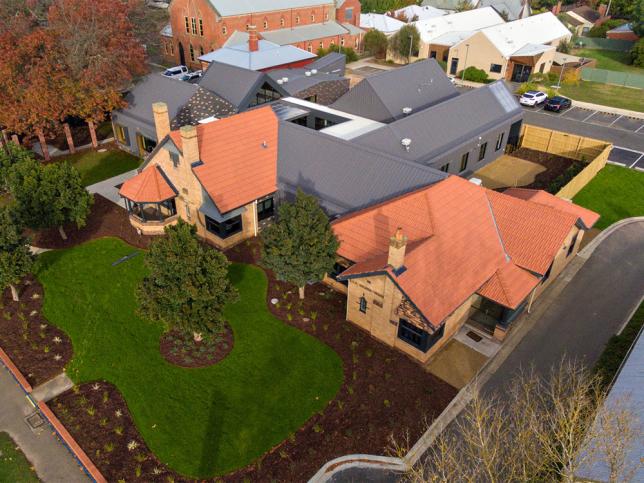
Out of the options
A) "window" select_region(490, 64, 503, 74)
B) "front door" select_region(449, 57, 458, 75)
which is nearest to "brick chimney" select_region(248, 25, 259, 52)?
"front door" select_region(449, 57, 458, 75)

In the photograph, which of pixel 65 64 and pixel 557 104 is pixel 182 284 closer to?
pixel 65 64

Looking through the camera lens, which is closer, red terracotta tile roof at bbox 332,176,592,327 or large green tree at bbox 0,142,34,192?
red terracotta tile roof at bbox 332,176,592,327

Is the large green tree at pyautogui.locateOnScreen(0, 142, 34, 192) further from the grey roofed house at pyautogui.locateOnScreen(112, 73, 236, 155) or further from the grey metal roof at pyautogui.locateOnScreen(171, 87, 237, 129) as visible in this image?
the grey metal roof at pyautogui.locateOnScreen(171, 87, 237, 129)

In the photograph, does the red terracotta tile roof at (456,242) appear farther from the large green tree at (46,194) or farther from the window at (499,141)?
the large green tree at (46,194)

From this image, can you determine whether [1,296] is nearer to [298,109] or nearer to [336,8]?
[298,109]

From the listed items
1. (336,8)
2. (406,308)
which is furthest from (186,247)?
(336,8)

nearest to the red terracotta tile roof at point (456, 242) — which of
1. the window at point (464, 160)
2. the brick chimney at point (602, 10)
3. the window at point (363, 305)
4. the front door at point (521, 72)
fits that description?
the window at point (363, 305)
